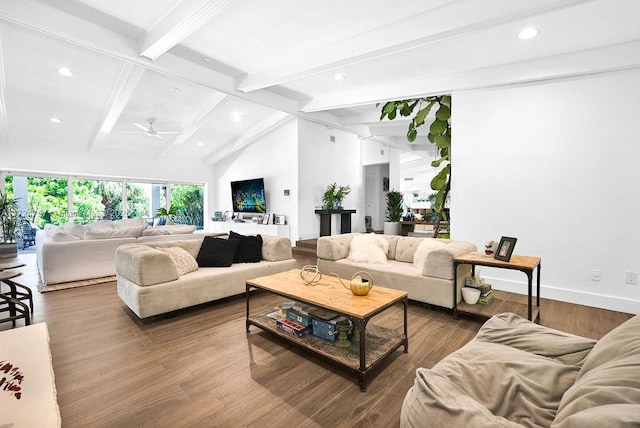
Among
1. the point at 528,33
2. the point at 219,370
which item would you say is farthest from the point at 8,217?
the point at 528,33

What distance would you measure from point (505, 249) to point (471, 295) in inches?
24.2

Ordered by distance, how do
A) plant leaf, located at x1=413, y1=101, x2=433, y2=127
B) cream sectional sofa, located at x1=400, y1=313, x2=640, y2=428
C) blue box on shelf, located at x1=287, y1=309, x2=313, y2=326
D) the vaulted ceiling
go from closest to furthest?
cream sectional sofa, located at x1=400, y1=313, x2=640, y2=428, blue box on shelf, located at x1=287, y1=309, x2=313, y2=326, the vaulted ceiling, plant leaf, located at x1=413, y1=101, x2=433, y2=127

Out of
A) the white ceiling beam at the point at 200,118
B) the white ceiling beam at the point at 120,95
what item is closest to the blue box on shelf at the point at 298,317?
the white ceiling beam at the point at 120,95

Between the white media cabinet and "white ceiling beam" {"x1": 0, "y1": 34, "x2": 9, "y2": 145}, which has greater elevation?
"white ceiling beam" {"x1": 0, "y1": 34, "x2": 9, "y2": 145}

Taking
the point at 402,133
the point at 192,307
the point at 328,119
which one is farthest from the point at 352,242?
the point at 402,133

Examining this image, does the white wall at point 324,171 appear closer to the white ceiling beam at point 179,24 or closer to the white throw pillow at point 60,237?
the white ceiling beam at point 179,24

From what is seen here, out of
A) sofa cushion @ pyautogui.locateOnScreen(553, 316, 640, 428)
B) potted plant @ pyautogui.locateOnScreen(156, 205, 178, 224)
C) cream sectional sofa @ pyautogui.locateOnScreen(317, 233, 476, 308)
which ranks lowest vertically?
cream sectional sofa @ pyautogui.locateOnScreen(317, 233, 476, 308)

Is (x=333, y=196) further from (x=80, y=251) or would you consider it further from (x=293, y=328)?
(x=293, y=328)

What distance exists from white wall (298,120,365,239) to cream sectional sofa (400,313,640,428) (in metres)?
5.76

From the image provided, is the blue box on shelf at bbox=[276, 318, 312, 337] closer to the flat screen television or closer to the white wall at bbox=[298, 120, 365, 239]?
the white wall at bbox=[298, 120, 365, 239]

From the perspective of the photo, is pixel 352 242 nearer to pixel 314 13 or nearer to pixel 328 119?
pixel 314 13

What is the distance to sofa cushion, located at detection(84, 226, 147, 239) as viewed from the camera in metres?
4.59

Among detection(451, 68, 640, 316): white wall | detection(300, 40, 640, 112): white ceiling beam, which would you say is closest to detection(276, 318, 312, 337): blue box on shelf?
detection(451, 68, 640, 316): white wall

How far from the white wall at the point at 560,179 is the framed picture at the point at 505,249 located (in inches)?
47.9
